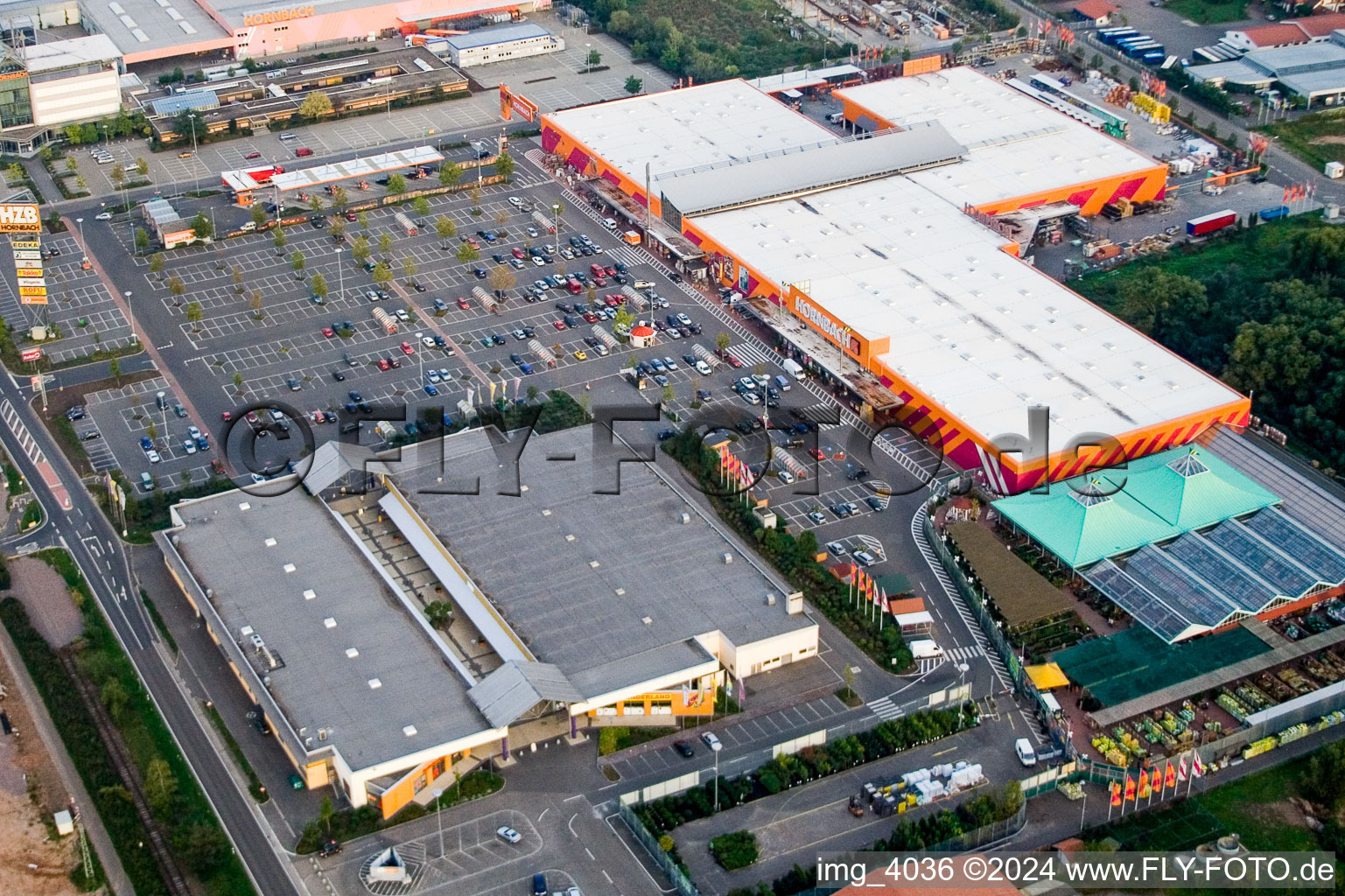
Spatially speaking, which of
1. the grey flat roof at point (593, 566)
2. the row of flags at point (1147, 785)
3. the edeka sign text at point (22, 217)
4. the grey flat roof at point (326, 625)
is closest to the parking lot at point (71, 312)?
the edeka sign text at point (22, 217)

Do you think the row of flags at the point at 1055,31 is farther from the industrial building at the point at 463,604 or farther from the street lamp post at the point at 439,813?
the street lamp post at the point at 439,813

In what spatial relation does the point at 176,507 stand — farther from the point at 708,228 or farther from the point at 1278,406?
the point at 1278,406

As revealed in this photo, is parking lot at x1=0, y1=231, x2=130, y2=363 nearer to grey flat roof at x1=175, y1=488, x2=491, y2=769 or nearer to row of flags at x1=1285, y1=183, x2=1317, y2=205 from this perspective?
grey flat roof at x1=175, y1=488, x2=491, y2=769

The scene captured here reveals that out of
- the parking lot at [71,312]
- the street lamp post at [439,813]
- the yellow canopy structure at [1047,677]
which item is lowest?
the street lamp post at [439,813]

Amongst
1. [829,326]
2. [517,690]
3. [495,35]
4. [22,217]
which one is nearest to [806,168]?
[829,326]

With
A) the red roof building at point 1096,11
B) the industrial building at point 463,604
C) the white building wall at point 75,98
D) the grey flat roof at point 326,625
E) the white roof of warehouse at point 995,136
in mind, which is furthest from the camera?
the red roof building at point 1096,11

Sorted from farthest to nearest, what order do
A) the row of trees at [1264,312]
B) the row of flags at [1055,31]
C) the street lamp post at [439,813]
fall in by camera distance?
the row of flags at [1055,31], the row of trees at [1264,312], the street lamp post at [439,813]

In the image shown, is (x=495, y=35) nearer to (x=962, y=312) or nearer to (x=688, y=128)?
(x=688, y=128)
